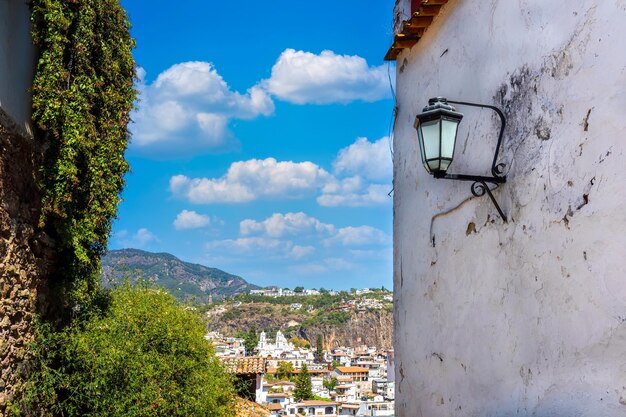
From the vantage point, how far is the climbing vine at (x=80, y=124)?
7.94 meters

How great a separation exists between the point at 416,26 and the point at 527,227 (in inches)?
99.8

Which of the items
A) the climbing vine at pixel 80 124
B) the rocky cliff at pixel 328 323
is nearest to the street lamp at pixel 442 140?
the climbing vine at pixel 80 124

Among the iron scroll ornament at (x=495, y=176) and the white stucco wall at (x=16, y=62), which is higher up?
the white stucco wall at (x=16, y=62)

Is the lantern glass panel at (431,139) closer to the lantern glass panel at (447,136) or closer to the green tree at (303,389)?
the lantern glass panel at (447,136)

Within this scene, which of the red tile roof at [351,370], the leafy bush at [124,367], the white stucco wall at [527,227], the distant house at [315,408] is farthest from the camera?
the red tile roof at [351,370]

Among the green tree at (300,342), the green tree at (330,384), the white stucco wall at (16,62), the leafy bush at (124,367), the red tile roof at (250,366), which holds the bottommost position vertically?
the green tree at (330,384)

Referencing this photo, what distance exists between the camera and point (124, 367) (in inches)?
359

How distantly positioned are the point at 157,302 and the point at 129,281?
2.17 feet

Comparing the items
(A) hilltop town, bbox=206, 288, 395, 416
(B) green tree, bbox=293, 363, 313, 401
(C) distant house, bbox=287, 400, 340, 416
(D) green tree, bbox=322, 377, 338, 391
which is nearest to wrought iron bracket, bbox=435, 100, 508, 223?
(A) hilltop town, bbox=206, 288, 395, 416

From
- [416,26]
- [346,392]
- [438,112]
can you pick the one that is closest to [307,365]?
[346,392]

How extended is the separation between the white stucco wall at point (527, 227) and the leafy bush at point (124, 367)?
4981mm

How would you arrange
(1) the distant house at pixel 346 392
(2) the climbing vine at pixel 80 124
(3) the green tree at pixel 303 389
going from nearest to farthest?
(2) the climbing vine at pixel 80 124, (3) the green tree at pixel 303 389, (1) the distant house at pixel 346 392

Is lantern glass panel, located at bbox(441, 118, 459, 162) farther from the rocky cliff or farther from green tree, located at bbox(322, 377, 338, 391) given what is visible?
the rocky cliff

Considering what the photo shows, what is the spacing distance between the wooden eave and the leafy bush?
5641 millimetres
